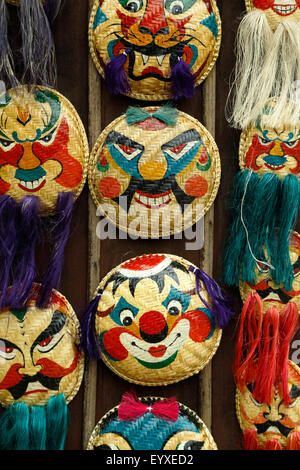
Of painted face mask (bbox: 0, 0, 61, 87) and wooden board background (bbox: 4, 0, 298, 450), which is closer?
painted face mask (bbox: 0, 0, 61, 87)

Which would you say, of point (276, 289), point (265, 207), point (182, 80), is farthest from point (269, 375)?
point (182, 80)

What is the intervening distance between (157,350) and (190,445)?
0.27 m

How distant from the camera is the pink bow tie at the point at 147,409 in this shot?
1667 mm

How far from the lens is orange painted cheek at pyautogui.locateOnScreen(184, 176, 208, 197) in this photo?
1685 millimetres

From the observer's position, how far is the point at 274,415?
167 centimetres

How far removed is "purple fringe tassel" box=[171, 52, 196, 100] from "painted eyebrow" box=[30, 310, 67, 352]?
0.68 m

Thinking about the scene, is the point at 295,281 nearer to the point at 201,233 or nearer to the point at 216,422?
the point at 201,233

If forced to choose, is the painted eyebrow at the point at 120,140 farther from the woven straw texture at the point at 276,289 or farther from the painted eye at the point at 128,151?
the woven straw texture at the point at 276,289

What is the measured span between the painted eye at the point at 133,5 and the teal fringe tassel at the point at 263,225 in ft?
1.72

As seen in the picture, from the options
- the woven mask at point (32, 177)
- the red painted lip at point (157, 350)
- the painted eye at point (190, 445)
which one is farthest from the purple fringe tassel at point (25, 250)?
the painted eye at point (190, 445)

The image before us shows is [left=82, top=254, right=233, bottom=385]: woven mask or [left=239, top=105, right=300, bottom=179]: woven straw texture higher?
[left=239, top=105, right=300, bottom=179]: woven straw texture

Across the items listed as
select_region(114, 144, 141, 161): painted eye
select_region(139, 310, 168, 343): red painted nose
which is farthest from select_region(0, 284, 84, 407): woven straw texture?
select_region(114, 144, 141, 161): painted eye

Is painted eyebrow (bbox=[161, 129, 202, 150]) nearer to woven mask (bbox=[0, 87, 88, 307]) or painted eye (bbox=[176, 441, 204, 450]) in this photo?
woven mask (bbox=[0, 87, 88, 307])
